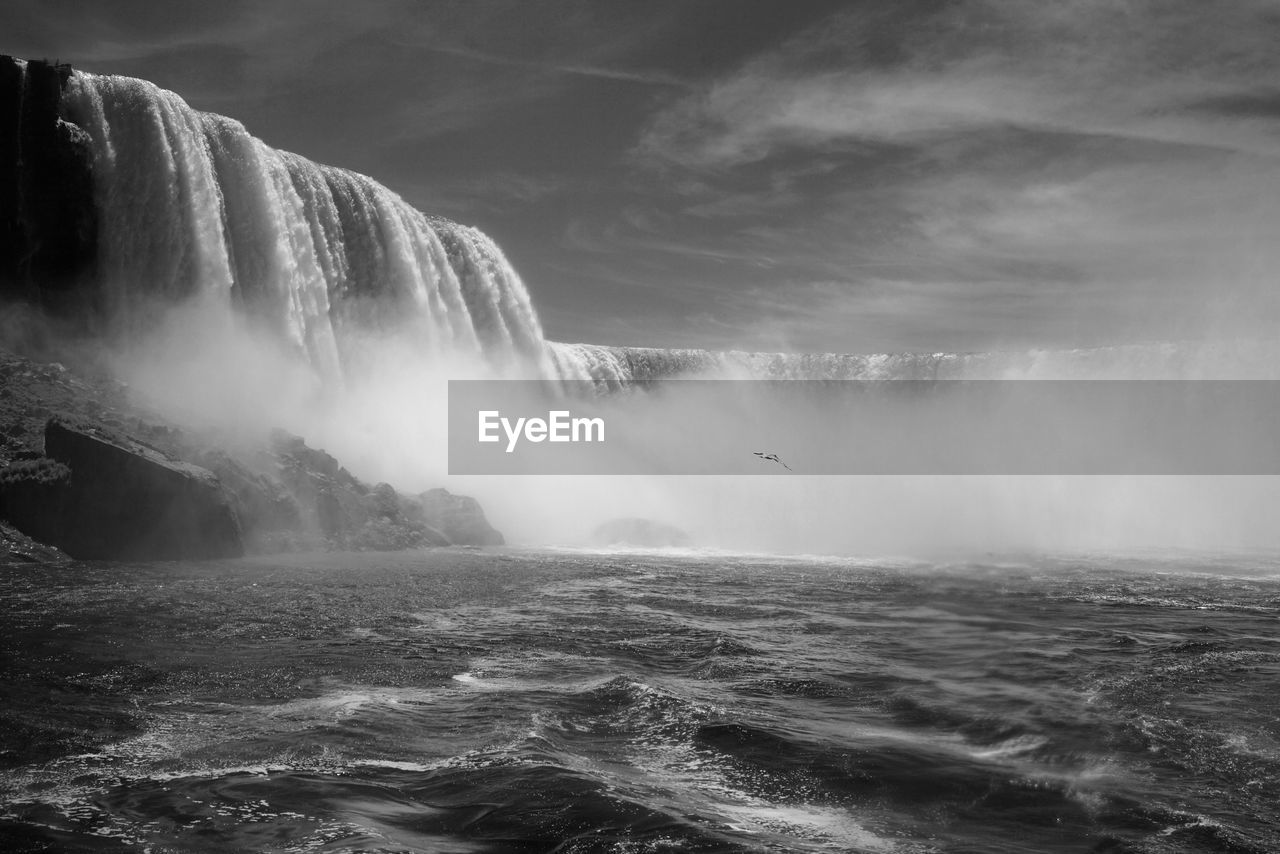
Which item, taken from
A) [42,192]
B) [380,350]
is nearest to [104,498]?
[42,192]

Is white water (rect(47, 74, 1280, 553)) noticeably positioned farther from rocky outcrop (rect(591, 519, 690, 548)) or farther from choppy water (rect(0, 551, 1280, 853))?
choppy water (rect(0, 551, 1280, 853))

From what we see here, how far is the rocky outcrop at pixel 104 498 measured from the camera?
20281 millimetres

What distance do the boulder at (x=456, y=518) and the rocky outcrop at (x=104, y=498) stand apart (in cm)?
1013

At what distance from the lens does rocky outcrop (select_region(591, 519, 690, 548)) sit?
119 ft

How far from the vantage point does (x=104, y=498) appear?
2070 centimetres

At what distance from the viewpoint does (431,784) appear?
22.0 ft

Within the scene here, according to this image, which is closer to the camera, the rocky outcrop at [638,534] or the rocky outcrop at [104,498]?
the rocky outcrop at [104,498]

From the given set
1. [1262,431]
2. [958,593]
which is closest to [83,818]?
[958,593]

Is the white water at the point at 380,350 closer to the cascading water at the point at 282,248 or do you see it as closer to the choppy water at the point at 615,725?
the cascading water at the point at 282,248

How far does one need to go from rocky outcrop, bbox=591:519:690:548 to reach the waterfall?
11403 millimetres

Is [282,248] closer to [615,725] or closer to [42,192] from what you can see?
[42,192]

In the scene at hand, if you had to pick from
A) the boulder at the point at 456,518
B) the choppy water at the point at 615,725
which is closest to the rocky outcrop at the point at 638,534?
Answer: the boulder at the point at 456,518

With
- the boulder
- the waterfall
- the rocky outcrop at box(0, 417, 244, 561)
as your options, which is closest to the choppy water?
the rocky outcrop at box(0, 417, 244, 561)

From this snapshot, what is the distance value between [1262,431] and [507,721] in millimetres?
70146
